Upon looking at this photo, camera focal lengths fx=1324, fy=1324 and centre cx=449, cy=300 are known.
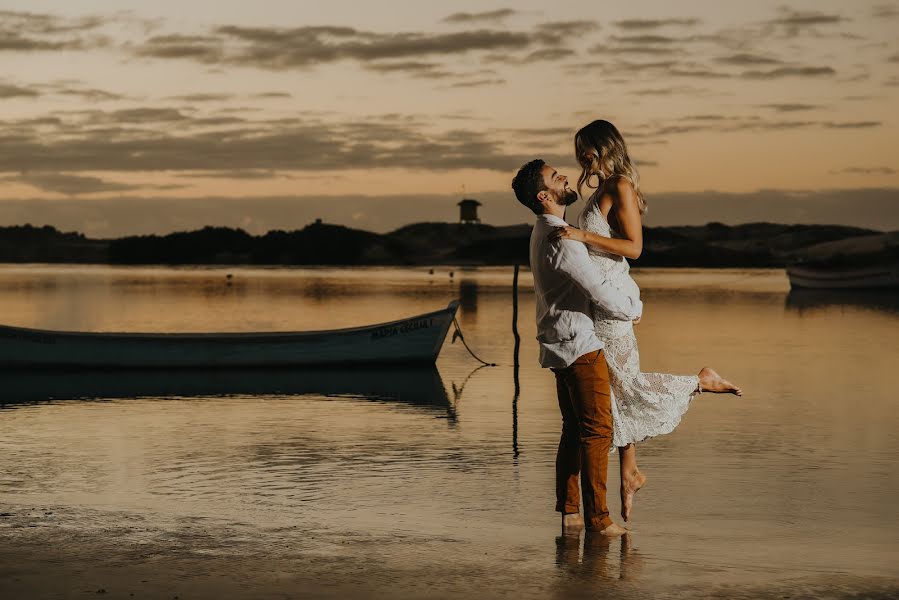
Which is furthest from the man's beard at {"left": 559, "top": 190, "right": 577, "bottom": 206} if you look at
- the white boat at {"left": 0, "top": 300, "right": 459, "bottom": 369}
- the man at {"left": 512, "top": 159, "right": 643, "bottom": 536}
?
the white boat at {"left": 0, "top": 300, "right": 459, "bottom": 369}

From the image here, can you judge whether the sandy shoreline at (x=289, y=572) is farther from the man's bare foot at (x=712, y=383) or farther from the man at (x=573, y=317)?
the man's bare foot at (x=712, y=383)

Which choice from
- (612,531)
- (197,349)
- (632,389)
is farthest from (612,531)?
(197,349)

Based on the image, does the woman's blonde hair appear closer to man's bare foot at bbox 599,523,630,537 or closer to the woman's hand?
the woman's hand

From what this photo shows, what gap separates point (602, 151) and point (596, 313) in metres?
1.05

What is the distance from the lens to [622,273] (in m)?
8.53

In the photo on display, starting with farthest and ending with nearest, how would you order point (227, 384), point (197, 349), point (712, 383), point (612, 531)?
point (197, 349) → point (227, 384) → point (712, 383) → point (612, 531)

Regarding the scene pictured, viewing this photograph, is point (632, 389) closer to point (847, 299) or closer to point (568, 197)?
point (568, 197)

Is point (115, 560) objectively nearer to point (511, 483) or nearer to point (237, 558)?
point (237, 558)

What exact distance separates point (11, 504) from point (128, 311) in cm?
5428

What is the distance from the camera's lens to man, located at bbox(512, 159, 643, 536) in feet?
27.6

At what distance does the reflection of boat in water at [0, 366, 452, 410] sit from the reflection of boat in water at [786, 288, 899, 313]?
1585 inches

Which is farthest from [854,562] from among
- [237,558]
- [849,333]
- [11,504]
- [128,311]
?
[128,311]

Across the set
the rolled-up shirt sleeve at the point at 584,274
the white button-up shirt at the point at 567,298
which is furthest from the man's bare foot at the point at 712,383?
the rolled-up shirt sleeve at the point at 584,274

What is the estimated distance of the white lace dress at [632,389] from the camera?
863 cm
